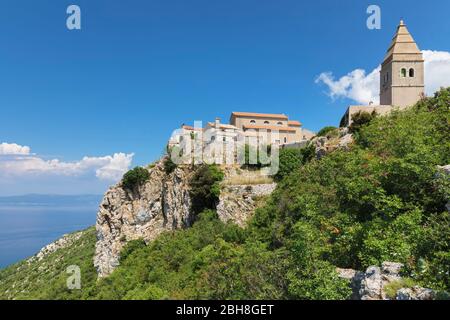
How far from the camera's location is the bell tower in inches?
968

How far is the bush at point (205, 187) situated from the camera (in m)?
22.6

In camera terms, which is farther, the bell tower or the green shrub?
the bell tower

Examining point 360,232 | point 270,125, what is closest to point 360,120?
point 360,232

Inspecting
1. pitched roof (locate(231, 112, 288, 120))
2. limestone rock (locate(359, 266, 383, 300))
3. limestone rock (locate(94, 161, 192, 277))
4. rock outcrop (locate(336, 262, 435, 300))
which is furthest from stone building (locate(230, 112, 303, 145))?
limestone rock (locate(359, 266, 383, 300))

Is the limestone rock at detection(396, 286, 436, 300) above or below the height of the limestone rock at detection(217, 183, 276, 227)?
above

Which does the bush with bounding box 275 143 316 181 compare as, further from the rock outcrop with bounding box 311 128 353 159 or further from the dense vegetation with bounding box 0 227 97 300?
the dense vegetation with bounding box 0 227 97 300

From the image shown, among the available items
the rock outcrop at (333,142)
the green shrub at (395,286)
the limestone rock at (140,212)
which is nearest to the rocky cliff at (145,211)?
the limestone rock at (140,212)

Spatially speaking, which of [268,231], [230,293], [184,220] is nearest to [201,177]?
[184,220]

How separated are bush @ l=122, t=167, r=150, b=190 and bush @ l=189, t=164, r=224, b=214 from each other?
7816 millimetres

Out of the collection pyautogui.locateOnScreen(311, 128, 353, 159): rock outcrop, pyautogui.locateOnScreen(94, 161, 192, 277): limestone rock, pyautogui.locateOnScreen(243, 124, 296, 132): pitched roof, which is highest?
pyautogui.locateOnScreen(243, 124, 296, 132): pitched roof

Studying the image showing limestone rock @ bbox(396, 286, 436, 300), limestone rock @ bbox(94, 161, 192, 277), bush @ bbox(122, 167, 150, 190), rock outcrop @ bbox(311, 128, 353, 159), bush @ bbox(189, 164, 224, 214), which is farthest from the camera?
bush @ bbox(122, 167, 150, 190)

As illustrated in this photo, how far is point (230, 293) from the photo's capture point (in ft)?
25.6
